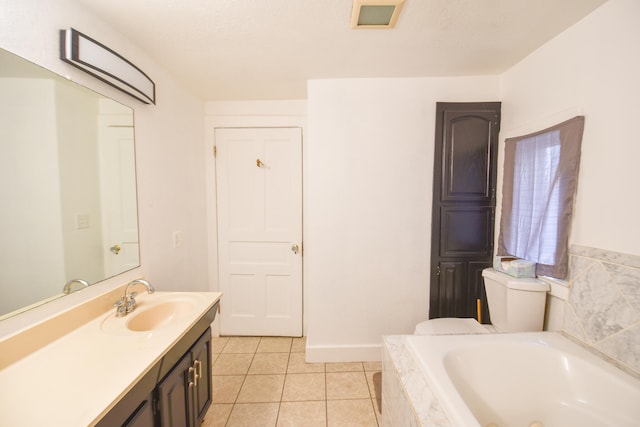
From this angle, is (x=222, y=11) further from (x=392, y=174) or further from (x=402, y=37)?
(x=392, y=174)

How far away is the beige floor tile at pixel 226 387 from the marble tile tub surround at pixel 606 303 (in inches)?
85.7

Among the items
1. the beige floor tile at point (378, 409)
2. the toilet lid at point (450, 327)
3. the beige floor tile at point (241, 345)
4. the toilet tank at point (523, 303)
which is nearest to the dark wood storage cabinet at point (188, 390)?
the beige floor tile at point (241, 345)

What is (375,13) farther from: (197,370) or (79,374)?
(197,370)

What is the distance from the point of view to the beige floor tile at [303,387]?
66.3 inches

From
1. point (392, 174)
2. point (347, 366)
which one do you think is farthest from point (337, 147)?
point (347, 366)

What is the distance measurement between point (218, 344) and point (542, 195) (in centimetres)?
290

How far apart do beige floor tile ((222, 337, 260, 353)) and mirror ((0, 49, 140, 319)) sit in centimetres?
136

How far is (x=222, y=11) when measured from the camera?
1.19 metres

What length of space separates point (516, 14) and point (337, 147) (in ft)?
4.06

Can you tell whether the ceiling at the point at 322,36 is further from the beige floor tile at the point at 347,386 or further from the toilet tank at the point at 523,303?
the beige floor tile at the point at 347,386

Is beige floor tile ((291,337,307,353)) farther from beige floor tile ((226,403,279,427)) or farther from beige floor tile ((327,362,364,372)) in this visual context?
beige floor tile ((226,403,279,427))

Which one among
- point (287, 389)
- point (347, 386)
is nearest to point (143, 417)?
point (287, 389)

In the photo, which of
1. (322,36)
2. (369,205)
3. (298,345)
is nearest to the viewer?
(322,36)

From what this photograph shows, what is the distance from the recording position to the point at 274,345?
7.53 ft
